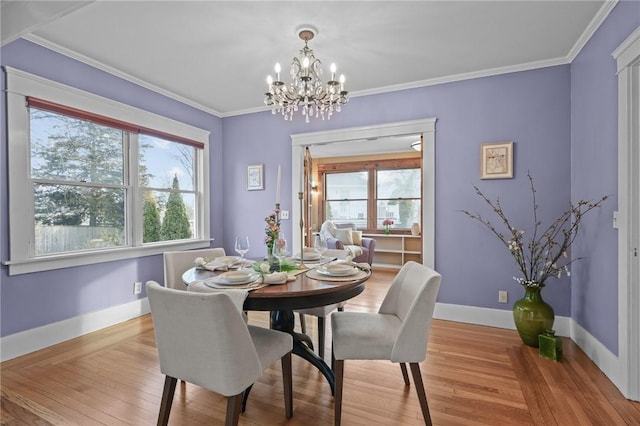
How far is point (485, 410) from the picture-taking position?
1.85 metres

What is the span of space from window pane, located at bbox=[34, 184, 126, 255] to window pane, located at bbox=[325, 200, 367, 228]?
15.7ft

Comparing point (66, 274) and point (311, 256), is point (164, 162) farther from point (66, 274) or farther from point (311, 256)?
point (311, 256)

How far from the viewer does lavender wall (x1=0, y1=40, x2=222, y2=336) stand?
2453 mm

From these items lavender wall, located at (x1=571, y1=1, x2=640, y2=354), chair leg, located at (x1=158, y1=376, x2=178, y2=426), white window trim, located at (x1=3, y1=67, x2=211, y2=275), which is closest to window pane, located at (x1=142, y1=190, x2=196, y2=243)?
white window trim, located at (x1=3, y1=67, x2=211, y2=275)

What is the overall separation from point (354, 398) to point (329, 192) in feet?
19.1

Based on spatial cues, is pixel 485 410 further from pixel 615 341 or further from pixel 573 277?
pixel 573 277

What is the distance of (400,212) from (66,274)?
5699mm

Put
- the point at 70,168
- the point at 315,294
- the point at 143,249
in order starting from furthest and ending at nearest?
1. the point at 143,249
2. the point at 70,168
3. the point at 315,294

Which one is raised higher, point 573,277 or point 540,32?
point 540,32

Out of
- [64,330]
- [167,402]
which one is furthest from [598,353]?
[64,330]

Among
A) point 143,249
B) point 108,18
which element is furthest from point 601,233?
point 143,249

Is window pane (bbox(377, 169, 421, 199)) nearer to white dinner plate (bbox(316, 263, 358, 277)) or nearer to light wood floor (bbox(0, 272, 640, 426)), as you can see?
light wood floor (bbox(0, 272, 640, 426))

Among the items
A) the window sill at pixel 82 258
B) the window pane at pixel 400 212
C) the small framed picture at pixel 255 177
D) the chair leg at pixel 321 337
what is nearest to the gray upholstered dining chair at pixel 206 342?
the chair leg at pixel 321 337

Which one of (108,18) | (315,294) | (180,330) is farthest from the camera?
(108,18)
